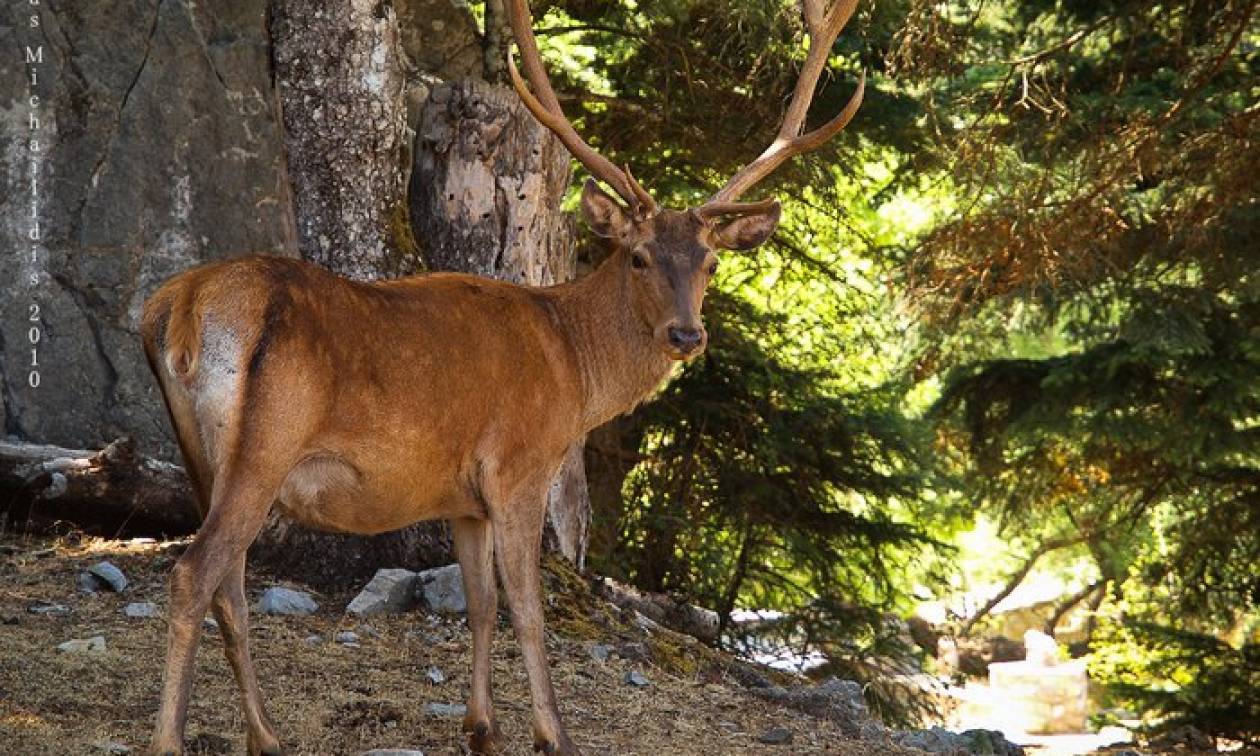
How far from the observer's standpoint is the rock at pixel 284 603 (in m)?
7.97

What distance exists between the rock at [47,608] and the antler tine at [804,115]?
11.2ft

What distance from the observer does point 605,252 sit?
43.0ft

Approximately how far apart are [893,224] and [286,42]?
14.0 metres

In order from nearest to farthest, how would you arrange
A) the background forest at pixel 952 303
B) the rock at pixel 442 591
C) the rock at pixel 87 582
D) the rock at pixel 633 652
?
the rock at pixel 87 582, the rock at pixel 442 591, the rock at pixel 633 652, the background forest at pixel 952 303

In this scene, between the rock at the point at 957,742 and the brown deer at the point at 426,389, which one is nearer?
the brown deer at the point at 426,389

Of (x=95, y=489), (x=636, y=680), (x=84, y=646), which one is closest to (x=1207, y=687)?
(x=636, y=680)

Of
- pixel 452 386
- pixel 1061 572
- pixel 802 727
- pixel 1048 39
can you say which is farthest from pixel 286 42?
pixel 1061 572

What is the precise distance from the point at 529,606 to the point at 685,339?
1.23 meters

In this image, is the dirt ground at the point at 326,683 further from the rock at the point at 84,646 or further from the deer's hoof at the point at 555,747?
the deer's hoof at the point at 555,747

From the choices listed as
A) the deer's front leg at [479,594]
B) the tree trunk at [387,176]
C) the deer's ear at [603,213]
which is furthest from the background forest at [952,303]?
the deer's front leg at [479,594]

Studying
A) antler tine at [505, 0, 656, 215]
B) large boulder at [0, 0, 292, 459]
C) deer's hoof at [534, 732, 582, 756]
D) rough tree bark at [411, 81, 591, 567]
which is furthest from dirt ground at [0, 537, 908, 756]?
antler tine at [505, 0, 656, 215]

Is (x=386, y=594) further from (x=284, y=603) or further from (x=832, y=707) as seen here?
(x=832, y=707)

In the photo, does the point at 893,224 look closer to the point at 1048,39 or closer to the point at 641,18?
the point at 1048,39

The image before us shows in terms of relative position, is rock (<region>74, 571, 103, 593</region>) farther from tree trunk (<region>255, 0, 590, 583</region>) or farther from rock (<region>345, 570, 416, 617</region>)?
rock (<region>345, 570, 416, 617</region>)
